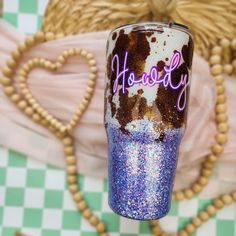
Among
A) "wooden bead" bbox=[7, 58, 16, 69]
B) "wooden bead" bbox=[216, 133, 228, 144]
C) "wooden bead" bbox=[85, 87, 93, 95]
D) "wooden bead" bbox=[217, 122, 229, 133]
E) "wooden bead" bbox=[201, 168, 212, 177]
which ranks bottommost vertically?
"wooden bead" bbox=[201, 168, 212, 177]

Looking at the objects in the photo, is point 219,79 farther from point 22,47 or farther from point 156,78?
point 22,47

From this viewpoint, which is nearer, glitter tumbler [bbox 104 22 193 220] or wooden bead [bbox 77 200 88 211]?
glitter tumbler [bbox 104 22 193 220]

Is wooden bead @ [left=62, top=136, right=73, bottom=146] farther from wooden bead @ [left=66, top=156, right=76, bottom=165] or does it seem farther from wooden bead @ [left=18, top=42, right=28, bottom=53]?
wooden bead @ [left=18, top=42, right=28, bottom=53]

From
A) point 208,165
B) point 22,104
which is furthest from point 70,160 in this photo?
point 208,165

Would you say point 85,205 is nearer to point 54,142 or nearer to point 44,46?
point 54,142

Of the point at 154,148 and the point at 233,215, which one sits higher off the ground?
the point at 154,148

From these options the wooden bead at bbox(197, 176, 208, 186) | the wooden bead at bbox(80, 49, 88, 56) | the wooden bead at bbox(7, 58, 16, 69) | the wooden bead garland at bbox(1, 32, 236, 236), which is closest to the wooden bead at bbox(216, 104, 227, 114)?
the wooden bead garland at bbox(1, 32, 236, 236)

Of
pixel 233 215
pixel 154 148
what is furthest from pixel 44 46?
pixel 233 215

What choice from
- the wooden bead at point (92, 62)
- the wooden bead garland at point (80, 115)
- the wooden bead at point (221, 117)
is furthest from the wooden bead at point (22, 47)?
the wooden bead at point (221, 117)
